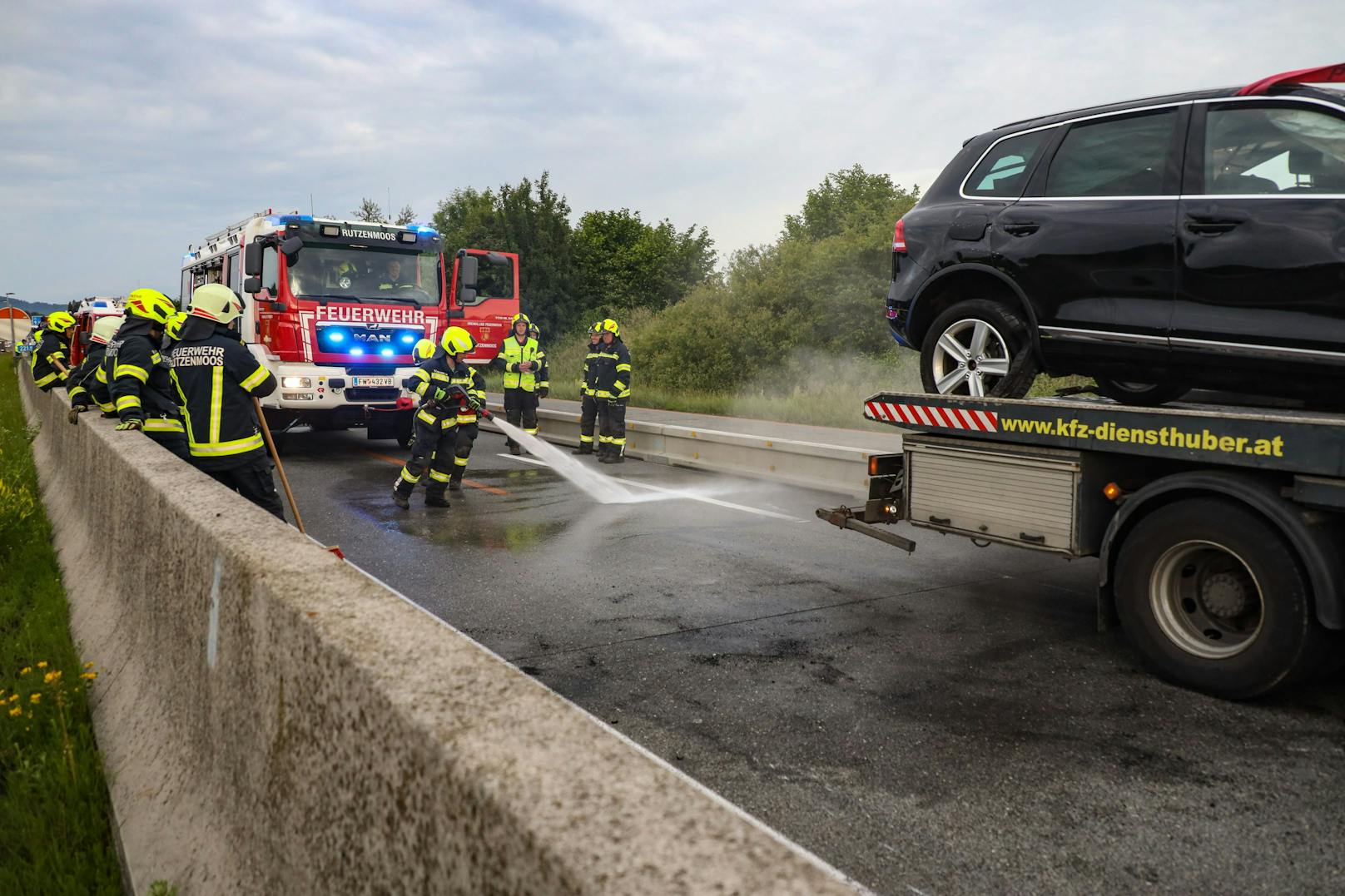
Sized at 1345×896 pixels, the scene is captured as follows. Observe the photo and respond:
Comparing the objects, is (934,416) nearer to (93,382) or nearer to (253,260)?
(93,382)

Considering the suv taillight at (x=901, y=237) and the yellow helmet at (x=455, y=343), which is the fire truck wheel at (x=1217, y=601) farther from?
the yellow helmet at (x=455, y=343)

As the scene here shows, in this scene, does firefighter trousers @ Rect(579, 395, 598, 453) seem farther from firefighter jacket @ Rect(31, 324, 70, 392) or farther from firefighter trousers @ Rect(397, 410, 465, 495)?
firefighter jacket @ Rect(31, 324, 70, 392)

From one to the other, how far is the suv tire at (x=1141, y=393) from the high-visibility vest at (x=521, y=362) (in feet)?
29.8

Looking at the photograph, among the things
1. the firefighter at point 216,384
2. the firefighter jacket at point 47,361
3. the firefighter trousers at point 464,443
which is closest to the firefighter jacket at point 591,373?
the firefighter trousers at point 464,443

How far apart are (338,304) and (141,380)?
6254 millimetres

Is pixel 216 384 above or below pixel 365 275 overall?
below

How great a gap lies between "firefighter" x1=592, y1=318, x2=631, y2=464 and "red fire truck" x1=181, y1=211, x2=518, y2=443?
88.3 inches

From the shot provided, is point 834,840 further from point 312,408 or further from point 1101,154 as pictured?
point 312,408

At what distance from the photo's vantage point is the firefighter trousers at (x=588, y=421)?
44.0 feet

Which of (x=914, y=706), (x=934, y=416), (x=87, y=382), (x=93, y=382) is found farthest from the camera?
(x=87, y=382)

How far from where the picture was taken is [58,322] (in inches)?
521

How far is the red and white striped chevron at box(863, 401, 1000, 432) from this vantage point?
532cm

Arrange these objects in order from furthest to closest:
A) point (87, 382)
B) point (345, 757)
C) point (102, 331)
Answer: point (102, 331), point (87, 382), point (345, 757)

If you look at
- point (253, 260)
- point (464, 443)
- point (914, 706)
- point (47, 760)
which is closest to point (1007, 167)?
point (914, 706)
